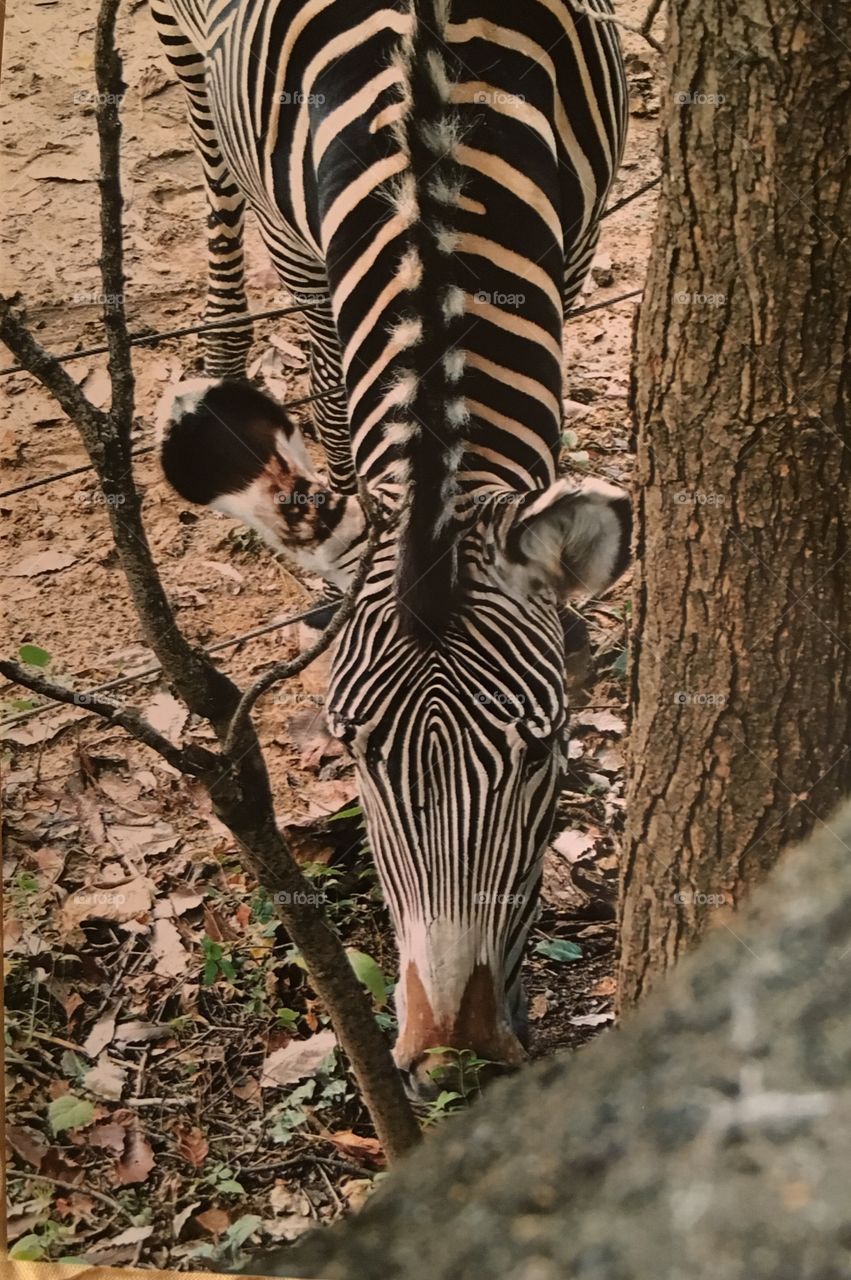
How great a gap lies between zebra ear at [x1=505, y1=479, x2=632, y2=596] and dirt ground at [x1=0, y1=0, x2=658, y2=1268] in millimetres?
57

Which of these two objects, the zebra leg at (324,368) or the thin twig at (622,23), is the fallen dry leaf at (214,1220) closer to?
the zebra leg at (324,368)

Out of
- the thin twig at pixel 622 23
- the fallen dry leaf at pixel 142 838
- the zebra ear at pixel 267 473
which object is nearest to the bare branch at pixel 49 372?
the zebra ear at pixel 267 473

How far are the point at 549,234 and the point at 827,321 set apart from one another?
412 millimetres

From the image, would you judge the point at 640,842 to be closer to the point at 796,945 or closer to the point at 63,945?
the point at 796,945

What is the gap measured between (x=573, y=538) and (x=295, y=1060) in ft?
2.77

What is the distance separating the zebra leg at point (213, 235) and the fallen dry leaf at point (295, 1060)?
0.97 meters

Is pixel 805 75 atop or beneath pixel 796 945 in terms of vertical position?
atop

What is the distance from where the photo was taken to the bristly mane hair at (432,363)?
1553mm

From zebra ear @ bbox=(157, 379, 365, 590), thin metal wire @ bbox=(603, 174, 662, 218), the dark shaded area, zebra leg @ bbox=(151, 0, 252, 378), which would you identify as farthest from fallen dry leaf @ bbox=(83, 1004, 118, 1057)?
thin metal wire @ bbox=(603, 174, 662, 218)

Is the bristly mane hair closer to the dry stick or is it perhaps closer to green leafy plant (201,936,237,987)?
the dry stick

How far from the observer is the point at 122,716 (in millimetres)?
1714

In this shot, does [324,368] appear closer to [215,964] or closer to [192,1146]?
[215,964]

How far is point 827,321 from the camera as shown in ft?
4.57

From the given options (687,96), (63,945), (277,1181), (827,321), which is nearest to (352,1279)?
(277,1181)
